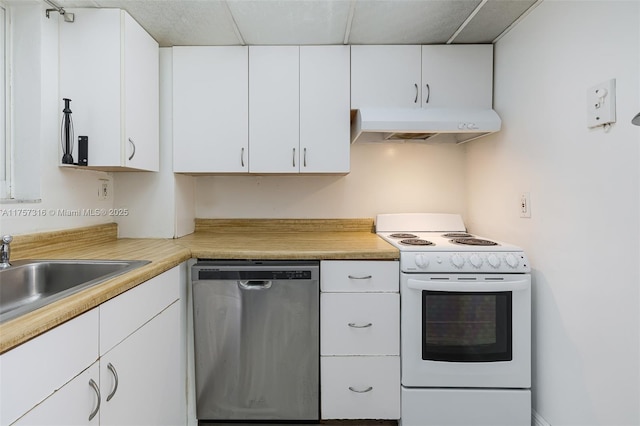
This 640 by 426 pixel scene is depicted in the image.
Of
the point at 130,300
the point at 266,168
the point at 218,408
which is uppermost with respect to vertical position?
the point at 266,168

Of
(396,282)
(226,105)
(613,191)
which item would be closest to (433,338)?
(396,282)

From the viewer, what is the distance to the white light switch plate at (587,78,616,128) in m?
1.19

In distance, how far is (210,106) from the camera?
2.02 m

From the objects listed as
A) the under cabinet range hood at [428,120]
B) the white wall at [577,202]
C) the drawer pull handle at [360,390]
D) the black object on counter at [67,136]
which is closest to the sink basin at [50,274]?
the black object on counter at [67,136]

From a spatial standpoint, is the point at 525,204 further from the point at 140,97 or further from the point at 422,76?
the point at 140,97

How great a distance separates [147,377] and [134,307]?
313 millimetres

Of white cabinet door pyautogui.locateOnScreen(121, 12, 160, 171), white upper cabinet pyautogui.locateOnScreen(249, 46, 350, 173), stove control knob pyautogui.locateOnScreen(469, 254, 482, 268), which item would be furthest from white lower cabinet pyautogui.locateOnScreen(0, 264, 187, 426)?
stove control knob pyautogui.locateOnScreen(469, 254, 482, 268)

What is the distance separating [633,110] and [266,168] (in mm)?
1693

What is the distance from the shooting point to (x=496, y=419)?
1580mm

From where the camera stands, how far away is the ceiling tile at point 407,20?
1630 millimetres

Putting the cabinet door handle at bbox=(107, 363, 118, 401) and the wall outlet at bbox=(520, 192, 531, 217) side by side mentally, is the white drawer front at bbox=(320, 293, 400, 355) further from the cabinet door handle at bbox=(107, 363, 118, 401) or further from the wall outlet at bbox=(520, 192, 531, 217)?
the cabinet door handle at bbox=(107, 363, 118, 401)

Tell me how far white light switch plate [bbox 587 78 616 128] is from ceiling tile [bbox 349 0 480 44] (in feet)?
2.41

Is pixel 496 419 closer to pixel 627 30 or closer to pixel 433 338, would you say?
pixel 433 338

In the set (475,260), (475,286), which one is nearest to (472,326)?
(475,286)
